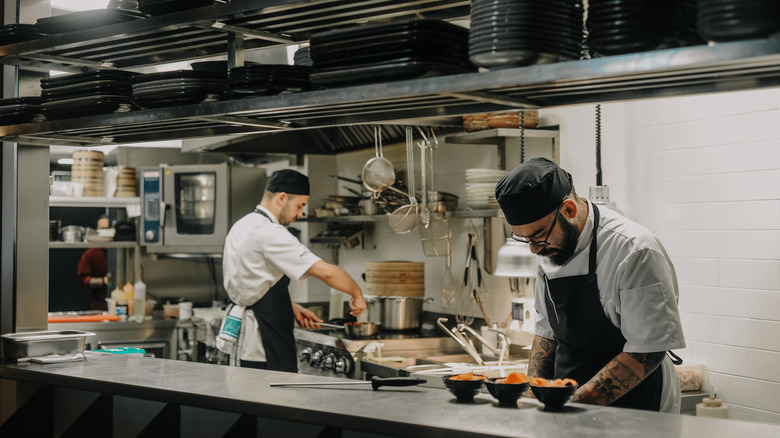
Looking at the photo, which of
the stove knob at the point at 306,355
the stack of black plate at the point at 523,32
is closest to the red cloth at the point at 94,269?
the stove knob at the point at 306,355

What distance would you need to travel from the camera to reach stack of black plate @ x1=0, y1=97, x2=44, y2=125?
3.25m

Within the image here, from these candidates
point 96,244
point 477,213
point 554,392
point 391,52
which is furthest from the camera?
point 96,244

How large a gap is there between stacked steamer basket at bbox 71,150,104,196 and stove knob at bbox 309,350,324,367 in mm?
3363

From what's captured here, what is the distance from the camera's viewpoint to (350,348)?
4883 mm

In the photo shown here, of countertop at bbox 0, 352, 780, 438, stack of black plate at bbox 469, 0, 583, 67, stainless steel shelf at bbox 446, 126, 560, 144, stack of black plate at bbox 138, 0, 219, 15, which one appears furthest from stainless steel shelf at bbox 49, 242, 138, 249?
stack of black plate at bbox 469, 0, 583, 67

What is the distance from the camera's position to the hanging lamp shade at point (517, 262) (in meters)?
3.86

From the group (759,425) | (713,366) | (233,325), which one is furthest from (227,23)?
(713,366)

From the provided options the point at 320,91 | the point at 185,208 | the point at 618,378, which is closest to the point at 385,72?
the point at 320,91

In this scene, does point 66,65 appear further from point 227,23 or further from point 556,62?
point 556,62

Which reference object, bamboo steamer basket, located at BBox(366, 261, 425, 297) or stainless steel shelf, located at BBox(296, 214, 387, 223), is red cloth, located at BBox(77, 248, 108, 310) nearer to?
stainless steel shelf, located at BBox(296, 214, 387, 223)

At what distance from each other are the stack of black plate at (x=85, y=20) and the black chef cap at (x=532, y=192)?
140 centimetres

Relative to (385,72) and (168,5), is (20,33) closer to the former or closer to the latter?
(168,5)

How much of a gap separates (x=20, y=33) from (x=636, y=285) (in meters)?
2.41

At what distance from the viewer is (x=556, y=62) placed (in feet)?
6.88
